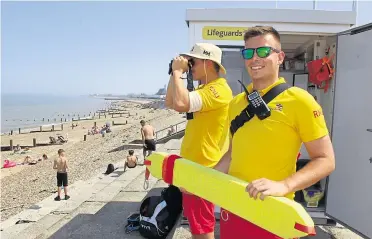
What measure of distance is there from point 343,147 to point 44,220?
16.6 ft

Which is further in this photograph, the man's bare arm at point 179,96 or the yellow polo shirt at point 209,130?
the yellow polo shirt at point 209,130

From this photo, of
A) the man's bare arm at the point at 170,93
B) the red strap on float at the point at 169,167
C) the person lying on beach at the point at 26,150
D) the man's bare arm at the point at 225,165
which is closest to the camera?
the man's bare arm at the point at 225,165

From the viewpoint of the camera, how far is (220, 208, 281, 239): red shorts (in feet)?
5.93

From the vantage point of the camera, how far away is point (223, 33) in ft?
13.4

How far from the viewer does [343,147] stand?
392 centimetres

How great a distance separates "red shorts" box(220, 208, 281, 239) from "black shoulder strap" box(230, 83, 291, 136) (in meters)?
0.55

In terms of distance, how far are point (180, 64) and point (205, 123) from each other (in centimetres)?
56

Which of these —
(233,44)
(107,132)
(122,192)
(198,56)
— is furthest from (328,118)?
(107,132)

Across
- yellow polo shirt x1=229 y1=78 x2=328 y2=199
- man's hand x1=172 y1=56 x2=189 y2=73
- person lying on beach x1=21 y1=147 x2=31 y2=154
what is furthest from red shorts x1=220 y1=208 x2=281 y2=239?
person lying on beach x1=21 y1=147 x2=31 y2=154

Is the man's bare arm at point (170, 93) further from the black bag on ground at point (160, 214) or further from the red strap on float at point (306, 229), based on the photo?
the black bag on ground at point (160, 214)

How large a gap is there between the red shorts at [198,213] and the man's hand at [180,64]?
3.48 feet

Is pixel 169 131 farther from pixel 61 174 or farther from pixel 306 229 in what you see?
pixel 306 229

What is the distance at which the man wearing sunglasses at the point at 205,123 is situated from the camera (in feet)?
8.46

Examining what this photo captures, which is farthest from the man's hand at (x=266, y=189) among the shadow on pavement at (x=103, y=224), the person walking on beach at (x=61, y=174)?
the person walking on beach at (x=61, y=174)
